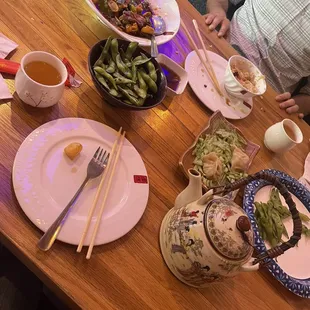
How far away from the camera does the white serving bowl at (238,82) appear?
5.02 feet

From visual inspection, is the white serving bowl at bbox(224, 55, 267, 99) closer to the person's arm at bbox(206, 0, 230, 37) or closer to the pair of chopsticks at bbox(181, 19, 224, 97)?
the pair of chopsticks at bbox(181, 19, 224, 97)

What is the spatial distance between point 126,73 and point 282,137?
26.5 inches

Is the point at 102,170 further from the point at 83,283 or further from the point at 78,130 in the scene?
the point at 83,283

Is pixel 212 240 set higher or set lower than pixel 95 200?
higher

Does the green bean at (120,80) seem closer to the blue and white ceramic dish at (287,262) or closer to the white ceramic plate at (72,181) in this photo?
the white ceramic plate at (72,181)

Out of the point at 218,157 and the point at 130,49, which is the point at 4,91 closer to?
the point at 130,49

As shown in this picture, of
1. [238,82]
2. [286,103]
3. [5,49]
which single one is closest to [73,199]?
[5,49]

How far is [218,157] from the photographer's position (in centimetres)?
129

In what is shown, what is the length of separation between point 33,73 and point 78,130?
20cm

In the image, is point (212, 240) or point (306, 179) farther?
point (306, 179)

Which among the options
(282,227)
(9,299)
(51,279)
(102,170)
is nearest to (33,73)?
(102,170)

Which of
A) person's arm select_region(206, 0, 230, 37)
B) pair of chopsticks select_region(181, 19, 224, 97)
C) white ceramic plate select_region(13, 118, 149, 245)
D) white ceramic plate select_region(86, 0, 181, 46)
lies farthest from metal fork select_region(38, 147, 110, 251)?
person's arm select_region(206, 0, 230, 37)

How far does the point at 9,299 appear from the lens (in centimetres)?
118

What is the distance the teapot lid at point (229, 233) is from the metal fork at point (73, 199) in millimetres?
327
